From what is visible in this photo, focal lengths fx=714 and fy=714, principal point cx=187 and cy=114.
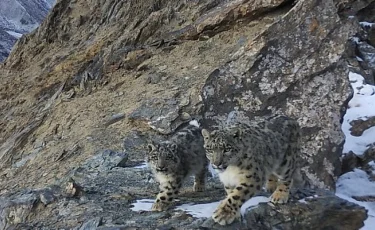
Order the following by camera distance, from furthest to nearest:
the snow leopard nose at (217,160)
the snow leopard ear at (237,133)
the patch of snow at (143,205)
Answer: the patch of snow at (143,205)
the snow leopard ear at (237,133)
the snow leopard nose at (217,160)

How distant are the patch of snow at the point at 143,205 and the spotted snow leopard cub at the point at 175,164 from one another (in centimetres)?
22

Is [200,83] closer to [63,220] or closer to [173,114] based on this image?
[173,114]

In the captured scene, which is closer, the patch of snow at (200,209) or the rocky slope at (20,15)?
the patch of snow at (200,209)

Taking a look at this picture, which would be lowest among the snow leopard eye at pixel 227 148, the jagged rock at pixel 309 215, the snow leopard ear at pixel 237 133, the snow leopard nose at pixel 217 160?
the jagged rock at pixel 309 215

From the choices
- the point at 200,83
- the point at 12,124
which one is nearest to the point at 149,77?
the point at 200,83

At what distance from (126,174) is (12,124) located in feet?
24.3

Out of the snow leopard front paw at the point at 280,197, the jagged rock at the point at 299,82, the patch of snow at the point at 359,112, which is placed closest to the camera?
the snow leopard front paw at the point at 280,197

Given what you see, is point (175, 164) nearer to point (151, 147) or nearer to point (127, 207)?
point (151, 147)

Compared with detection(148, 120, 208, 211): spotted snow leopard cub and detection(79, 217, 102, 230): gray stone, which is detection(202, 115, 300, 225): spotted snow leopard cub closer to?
detection(148, 120, 208, 211): spotted snow leopard cub

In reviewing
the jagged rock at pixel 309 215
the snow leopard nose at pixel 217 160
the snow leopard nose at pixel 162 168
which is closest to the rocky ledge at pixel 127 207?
Result: the jagged rock at pixel 309 215

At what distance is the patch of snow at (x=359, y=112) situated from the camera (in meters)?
14.7

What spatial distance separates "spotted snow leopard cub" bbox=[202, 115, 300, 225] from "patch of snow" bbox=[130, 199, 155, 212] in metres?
1.40

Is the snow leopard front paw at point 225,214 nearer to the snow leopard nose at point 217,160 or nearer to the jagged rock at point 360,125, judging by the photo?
the snow leopard nose at point 217,160

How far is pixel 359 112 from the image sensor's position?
15.8 m
